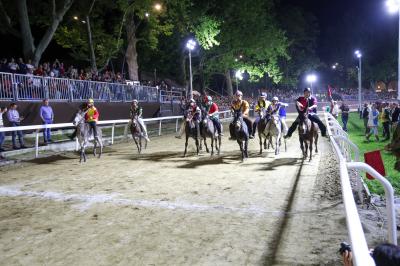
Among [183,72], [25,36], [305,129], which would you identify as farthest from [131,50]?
[305,129]

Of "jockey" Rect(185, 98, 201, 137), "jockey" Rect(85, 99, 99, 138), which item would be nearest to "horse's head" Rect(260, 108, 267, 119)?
"jockey" Rect(185, 98, 201, 137)

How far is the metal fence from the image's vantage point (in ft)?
56.9

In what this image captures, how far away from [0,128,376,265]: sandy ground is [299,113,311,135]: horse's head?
1.15 meters

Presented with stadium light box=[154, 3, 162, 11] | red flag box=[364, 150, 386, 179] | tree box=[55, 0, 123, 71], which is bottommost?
red flag box=[364, 150, 386, 179]

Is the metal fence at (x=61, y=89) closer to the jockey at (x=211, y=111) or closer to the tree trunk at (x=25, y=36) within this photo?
the tree trunk at (x=25, y=36)

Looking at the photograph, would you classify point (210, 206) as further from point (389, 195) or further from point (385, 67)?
point (385, 67)

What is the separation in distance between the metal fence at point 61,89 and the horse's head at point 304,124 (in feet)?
A: 40.0

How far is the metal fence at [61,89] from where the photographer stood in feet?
56.9

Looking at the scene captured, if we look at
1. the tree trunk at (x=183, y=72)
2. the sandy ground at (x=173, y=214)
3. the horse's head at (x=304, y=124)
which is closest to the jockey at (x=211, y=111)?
the sandy ground at (x=173, y=214)

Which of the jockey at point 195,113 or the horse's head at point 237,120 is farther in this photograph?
the jockey at point 195,113

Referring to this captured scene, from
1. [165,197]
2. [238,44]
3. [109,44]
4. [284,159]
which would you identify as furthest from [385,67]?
[165,197]

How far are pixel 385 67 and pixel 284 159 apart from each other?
263 ft

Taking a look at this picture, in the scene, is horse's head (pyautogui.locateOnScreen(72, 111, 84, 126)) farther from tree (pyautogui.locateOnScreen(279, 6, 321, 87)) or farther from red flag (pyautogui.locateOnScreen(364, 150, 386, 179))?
tree (pyautogui.locateOnScreen(279, 6, 321, 87))

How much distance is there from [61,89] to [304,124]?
1286cm
